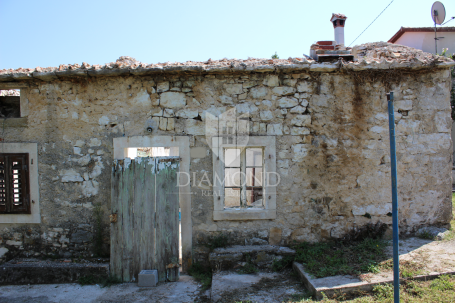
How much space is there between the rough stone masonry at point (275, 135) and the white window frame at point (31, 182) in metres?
0.08

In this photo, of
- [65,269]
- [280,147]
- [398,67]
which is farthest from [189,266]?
[398,67]

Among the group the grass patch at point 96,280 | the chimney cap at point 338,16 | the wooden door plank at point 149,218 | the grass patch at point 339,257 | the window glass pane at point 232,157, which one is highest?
the chimney cap at point 338,16

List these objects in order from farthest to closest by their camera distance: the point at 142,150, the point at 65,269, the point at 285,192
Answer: the point at 142,150 → the point at 285,192 → the point at 65,269

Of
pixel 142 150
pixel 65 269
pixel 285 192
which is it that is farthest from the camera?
pixel 142 150

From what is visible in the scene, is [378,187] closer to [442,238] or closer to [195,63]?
[442,238]

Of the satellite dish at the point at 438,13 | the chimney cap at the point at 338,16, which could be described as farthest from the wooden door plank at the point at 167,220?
the satellite dish at the point at 438,13

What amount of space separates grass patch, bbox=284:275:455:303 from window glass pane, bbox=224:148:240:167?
220cm

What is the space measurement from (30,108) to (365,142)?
5549 mm

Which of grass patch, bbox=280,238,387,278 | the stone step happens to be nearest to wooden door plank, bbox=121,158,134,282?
the stone step

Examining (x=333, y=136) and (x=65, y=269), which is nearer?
(x=65, y=269)

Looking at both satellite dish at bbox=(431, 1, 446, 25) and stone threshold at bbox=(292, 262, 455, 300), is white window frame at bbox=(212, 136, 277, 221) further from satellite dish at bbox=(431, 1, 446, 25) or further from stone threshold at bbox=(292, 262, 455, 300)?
satellite dish at bbox=(431, 1, 446, 25)

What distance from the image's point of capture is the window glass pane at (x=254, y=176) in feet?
15.9

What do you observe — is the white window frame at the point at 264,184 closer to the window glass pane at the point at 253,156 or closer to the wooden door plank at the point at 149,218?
the window glass pane at the point at 253,156

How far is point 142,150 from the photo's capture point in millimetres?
8758
